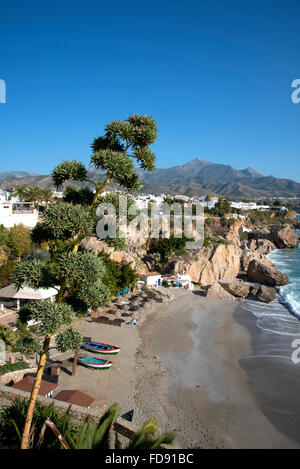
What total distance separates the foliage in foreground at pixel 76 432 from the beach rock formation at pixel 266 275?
94.2 ft

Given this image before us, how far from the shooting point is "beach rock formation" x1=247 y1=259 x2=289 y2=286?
31094 millimetres

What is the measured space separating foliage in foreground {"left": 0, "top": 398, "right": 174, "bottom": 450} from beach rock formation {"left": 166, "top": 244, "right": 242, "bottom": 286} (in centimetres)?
2482

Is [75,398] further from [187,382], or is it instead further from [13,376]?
[187,382]

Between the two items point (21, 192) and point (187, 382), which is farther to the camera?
point (21, 192)

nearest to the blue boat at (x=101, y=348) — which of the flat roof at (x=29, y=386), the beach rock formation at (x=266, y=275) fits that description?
the flat roof at (x=29, y=386)

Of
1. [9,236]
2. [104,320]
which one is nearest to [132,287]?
[104,320]

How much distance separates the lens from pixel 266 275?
31.9 m

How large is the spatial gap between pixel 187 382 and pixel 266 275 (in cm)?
2303

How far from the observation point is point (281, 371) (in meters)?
13.4

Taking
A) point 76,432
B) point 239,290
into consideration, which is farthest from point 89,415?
point 239,290

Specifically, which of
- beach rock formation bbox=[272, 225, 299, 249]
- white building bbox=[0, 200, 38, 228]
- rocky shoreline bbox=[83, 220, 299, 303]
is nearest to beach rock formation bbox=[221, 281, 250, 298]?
rocky shoreline bbox=[83, 220, 299, 303]

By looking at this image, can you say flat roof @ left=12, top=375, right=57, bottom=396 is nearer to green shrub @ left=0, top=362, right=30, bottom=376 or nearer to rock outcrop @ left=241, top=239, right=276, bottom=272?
green shrub @ left=0, top=362, right=30, bottom=376

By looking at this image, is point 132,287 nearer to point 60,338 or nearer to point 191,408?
point 191,408

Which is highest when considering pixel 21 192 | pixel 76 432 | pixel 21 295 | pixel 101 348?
pixel 21 192
